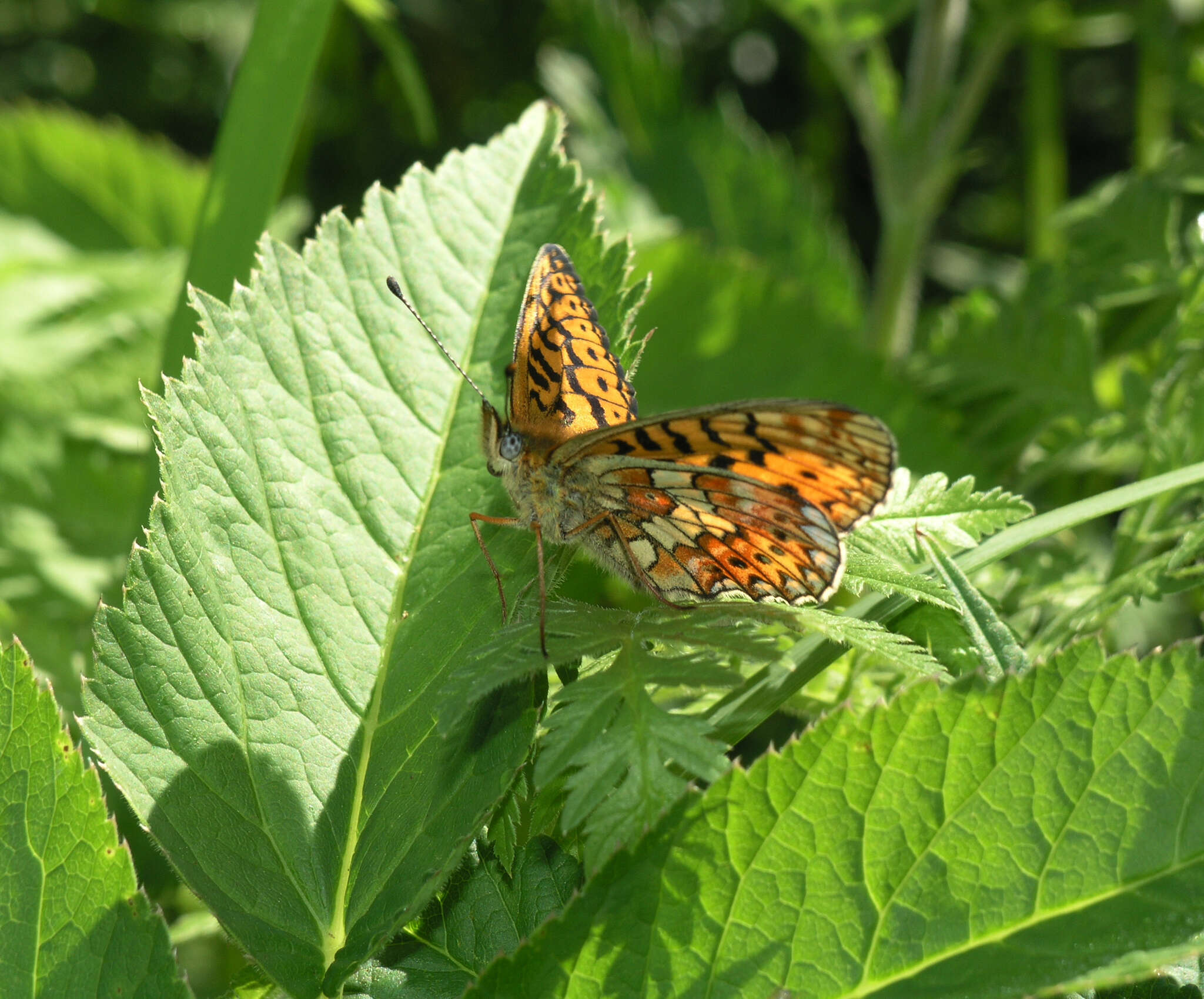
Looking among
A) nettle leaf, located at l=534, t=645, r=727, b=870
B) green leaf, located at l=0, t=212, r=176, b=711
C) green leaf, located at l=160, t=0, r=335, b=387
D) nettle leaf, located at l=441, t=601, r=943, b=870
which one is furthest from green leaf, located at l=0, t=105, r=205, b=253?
nettle leaf, located at l=534, t=645, r=727, b=870

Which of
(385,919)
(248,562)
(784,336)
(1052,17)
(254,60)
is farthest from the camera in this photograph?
(1052,17)

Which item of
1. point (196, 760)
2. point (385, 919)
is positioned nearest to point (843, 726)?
point (385, 919)

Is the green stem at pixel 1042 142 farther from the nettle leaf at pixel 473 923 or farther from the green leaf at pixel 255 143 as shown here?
the nettle leaf at pixel 473 923

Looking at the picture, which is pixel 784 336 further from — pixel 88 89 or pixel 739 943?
pixel 88 89

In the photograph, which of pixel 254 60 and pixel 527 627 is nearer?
pixel 527 627

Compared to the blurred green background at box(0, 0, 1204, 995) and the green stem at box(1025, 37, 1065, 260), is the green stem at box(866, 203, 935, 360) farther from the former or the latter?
the green stem at box(1025, 37, 1065, 260)

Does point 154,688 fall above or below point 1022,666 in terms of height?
above
